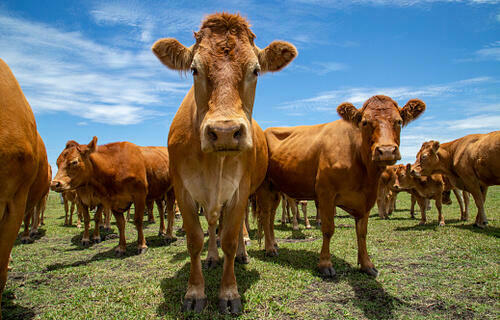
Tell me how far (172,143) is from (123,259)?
3.77 m

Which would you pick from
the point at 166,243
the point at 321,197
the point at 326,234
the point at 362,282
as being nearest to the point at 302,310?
the point at 362,282

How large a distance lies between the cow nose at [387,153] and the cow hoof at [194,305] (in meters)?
2.89

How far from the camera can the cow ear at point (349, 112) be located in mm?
5012

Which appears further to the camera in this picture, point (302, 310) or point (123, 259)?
point (123, 259)

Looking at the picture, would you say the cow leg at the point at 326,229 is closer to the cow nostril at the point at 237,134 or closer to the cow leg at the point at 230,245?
the cow leg at the point at 230,245

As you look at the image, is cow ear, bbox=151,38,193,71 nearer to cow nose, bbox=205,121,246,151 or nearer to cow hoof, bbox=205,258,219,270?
cow nose, bbox=205,121,246,151

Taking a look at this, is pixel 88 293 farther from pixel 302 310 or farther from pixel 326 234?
pixel 326 234

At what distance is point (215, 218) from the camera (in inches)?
149

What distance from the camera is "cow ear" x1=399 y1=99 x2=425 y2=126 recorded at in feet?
15.8

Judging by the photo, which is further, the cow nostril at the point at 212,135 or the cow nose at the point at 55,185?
the cow nose at the point at 55,185

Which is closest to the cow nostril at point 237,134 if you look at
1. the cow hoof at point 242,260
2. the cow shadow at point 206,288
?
the cow shadow at point 206,288

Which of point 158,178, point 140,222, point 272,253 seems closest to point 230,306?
point 272,253

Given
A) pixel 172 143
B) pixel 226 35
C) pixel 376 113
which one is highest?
pixel 226 35

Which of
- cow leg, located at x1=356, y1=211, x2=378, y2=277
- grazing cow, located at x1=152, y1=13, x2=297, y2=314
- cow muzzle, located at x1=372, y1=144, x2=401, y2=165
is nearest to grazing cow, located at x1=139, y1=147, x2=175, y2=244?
grazing cow, located at x1=152, y1=13, x2=297, y2=314
